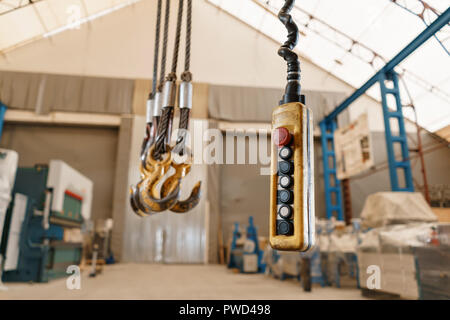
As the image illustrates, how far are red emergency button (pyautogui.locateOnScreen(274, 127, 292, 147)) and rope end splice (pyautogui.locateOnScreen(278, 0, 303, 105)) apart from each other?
0.06 meters

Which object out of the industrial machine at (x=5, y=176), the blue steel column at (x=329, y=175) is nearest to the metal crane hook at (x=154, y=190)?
the industrial machine at (x=5, y=176)

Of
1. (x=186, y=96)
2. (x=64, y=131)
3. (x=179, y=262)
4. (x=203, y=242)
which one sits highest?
(x=64, y=131)

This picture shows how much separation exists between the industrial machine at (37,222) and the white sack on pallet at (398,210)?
8.53ft

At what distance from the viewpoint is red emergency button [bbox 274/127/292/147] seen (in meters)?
0.32

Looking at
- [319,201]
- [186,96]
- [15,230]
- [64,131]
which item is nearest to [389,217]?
[186,96]

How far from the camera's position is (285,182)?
0.31m

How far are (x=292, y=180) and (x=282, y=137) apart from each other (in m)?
0.04

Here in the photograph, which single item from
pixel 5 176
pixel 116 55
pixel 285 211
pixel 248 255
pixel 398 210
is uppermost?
pixel 116 55

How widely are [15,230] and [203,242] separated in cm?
399

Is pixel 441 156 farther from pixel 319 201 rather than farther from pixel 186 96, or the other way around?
pixel 319 201

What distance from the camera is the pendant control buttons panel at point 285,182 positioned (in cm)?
31

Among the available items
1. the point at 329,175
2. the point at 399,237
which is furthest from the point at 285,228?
the point at 329,175

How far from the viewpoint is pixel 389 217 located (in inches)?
91.9

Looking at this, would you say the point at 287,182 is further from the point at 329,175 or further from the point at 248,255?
the point at 329,175
